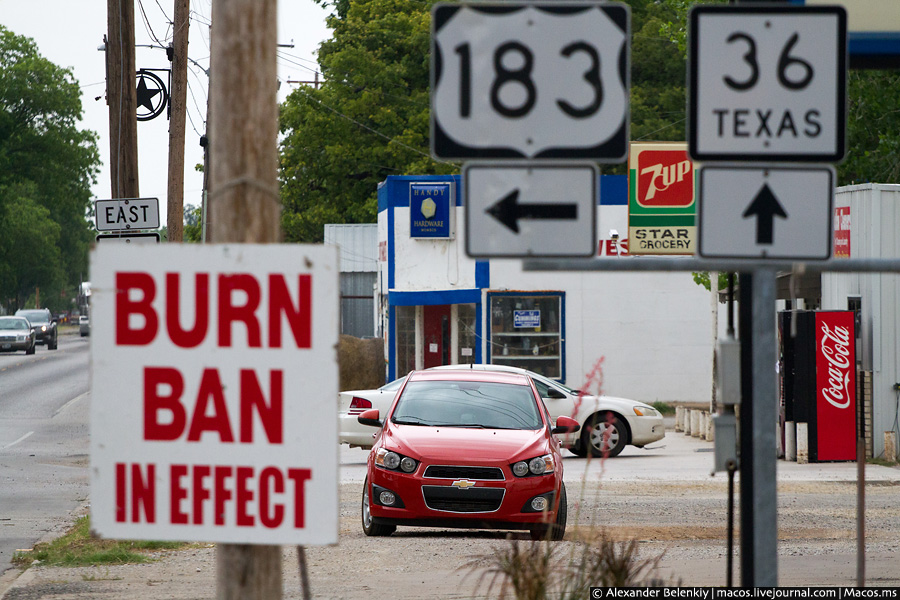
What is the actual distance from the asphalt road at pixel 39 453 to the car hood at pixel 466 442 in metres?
3.60

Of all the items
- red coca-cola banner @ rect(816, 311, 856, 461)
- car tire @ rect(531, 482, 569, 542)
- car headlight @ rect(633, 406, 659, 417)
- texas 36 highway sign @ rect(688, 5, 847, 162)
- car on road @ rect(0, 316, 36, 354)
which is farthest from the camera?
car on road @ rect(0, 316, 36, 354)

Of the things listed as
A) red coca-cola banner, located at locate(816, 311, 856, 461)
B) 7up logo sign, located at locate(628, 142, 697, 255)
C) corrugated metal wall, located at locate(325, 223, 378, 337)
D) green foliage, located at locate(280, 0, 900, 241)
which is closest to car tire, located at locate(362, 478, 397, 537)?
red coca-cola banner, located at locate(816, 311, 856, 461)

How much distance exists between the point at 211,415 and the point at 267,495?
0.33 metres

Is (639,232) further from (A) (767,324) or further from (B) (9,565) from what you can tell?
(A) (767,324)

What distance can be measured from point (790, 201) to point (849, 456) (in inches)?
542

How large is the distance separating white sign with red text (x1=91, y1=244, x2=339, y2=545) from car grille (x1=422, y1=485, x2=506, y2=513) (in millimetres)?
6042

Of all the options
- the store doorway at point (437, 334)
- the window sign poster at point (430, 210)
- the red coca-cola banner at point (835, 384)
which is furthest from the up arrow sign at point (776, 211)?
the store doorway at point (437, 334)

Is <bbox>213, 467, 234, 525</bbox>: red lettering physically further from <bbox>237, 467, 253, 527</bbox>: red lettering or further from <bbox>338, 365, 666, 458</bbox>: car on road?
<bbox>338, 365, 666, 458</bbox>: car on road

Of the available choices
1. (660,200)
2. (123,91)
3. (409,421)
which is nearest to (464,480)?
(409,421)

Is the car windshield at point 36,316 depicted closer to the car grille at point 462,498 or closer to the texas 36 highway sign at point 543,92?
the car grille at point 462,498

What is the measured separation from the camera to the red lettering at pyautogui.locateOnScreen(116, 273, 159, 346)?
378 centimetres

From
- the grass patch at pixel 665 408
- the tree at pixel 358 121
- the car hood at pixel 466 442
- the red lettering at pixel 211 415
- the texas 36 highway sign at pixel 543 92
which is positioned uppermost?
the tree at pixel 358 121

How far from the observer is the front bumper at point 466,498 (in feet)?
31.7

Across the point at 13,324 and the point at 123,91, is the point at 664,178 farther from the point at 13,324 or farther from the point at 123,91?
the point at 13,324
